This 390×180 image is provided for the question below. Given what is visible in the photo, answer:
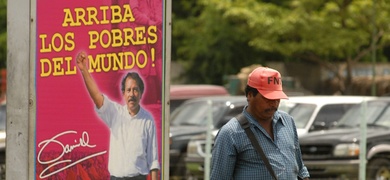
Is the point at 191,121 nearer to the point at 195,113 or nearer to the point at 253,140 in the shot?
the point at 195,113

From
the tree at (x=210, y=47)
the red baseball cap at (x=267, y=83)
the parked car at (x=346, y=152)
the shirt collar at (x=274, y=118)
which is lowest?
the parked car at (x=346, y=152)

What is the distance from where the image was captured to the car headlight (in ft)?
53.3

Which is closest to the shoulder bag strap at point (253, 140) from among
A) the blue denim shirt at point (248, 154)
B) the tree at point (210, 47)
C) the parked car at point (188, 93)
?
the blue denim shirt at point (248, 154)

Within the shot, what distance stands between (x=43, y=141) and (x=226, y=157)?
106 cm

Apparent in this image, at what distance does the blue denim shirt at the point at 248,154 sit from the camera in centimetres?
616

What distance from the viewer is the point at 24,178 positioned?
582 centimetres

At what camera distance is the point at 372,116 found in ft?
57.6

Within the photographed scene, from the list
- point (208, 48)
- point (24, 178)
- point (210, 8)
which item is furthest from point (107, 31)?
point (208, 48)

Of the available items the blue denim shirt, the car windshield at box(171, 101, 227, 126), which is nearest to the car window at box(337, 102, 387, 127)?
the car windshield at box(171, 101, 227, 126)

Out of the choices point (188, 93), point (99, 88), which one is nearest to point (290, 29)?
point (188, 93)

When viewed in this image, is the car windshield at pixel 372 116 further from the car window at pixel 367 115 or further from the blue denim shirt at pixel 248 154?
the blue denim shirt at pixel 248 154

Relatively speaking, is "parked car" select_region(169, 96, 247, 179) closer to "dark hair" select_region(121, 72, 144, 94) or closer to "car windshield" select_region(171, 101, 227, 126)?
"car windshield" select_region(171, 101, 227, 126)

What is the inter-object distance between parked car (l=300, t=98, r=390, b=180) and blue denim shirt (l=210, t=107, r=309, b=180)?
9.60 m

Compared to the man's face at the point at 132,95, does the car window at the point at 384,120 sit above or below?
below
